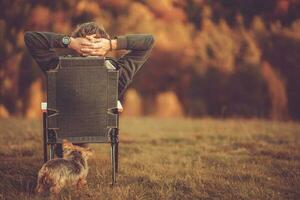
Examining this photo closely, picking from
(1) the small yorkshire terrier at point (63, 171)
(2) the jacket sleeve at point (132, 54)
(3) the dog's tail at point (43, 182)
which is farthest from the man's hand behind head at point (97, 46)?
(3) the dog's tail at point (43, 182)

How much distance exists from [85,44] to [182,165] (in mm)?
2078

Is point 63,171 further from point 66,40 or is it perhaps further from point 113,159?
point 66,40

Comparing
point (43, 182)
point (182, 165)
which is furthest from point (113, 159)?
point (182, 165)

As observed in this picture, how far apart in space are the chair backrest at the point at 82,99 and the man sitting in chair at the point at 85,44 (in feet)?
1.01

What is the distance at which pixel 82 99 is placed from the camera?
4.36 metres

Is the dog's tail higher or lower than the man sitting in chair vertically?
lower

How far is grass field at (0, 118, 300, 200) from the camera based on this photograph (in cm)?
462

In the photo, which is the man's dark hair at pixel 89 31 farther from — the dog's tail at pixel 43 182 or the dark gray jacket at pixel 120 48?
the dog's tail at pixel 43 182

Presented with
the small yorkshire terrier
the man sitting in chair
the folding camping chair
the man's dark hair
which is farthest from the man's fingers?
the small yorkshire terrier

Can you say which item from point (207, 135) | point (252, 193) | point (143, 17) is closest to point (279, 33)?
point (143, 17)

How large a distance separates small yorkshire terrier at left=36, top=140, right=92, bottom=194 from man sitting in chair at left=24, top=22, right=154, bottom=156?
760 mm

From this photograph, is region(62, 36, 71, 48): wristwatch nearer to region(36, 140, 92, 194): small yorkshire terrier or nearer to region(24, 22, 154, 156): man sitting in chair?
region(24, 22, 154, 156): man sitting in chair

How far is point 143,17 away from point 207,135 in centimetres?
685

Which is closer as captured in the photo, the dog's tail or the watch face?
the dog's tail
